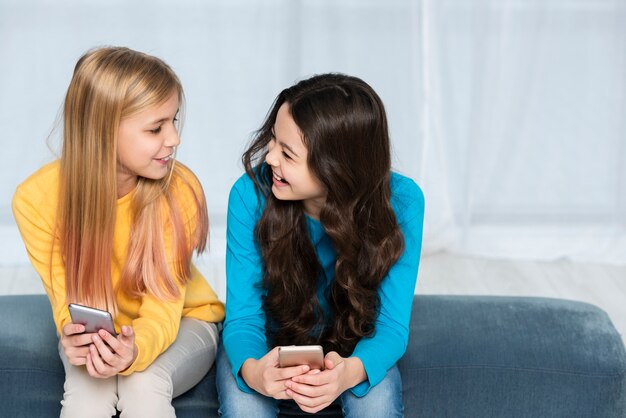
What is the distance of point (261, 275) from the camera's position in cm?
259

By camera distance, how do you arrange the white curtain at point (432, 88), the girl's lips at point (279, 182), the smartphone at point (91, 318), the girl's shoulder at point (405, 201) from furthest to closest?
1. the white curtain at point (432, 88)
2. the girl's shoulder at point (405, 201)
3. the girl's lips at point (279, 182)
4. the smartphone at point (91, 318)

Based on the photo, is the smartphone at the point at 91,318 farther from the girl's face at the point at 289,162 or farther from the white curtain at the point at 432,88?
the white curtain at the point at 432,88

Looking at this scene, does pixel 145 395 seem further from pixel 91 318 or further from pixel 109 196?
pixel 109 196

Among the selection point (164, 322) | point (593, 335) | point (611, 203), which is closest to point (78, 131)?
point (164, 322)

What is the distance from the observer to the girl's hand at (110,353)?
225 centimetres

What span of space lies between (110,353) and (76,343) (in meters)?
0.09

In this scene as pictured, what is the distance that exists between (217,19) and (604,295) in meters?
1.92

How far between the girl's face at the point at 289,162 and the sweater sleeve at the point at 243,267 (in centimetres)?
15

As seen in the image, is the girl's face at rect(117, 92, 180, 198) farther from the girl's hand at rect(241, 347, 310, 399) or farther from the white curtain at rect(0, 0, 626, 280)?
the white curtain at rect(0, 0, 626, 280)

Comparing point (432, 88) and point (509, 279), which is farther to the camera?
point (432, 88)

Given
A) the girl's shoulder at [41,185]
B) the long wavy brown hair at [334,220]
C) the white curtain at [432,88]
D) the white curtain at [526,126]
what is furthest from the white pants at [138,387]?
the white curtain at [526,126]

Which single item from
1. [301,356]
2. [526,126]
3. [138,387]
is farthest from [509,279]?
[138,387]

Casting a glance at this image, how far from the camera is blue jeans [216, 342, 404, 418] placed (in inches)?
92.4

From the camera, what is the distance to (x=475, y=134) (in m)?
4.30
